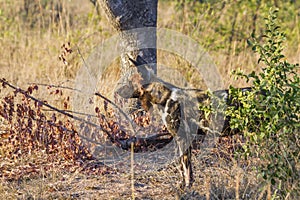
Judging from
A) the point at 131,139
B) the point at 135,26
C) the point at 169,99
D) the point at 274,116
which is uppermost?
the point at 135,26

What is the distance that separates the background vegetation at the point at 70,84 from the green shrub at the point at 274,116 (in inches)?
5.0

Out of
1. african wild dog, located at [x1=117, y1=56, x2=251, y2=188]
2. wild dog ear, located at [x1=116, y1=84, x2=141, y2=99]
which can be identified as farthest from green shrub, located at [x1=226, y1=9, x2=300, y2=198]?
wild dog ear, located at [x1=116, y1=84, x2=141, y2=99]

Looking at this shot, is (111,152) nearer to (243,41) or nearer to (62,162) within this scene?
(62,162)

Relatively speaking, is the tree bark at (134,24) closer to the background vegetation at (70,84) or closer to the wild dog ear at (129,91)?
the background vegetation at (70,84)

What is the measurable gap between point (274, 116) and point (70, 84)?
372 centimetres

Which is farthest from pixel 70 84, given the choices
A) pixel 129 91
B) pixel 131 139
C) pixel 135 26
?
pixel 129 91

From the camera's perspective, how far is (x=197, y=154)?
4.83m

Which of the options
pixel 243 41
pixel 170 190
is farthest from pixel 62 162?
pixel 243 41

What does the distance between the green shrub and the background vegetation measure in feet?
0.42

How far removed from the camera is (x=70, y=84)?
22.4 feet

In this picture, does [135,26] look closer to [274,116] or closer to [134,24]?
[134,24]

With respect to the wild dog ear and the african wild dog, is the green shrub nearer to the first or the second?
the african wild dog

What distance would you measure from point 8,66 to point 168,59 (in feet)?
7.82

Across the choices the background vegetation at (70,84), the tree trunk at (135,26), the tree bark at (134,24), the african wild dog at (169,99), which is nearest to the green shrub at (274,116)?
the background vegetation at (70,84)
